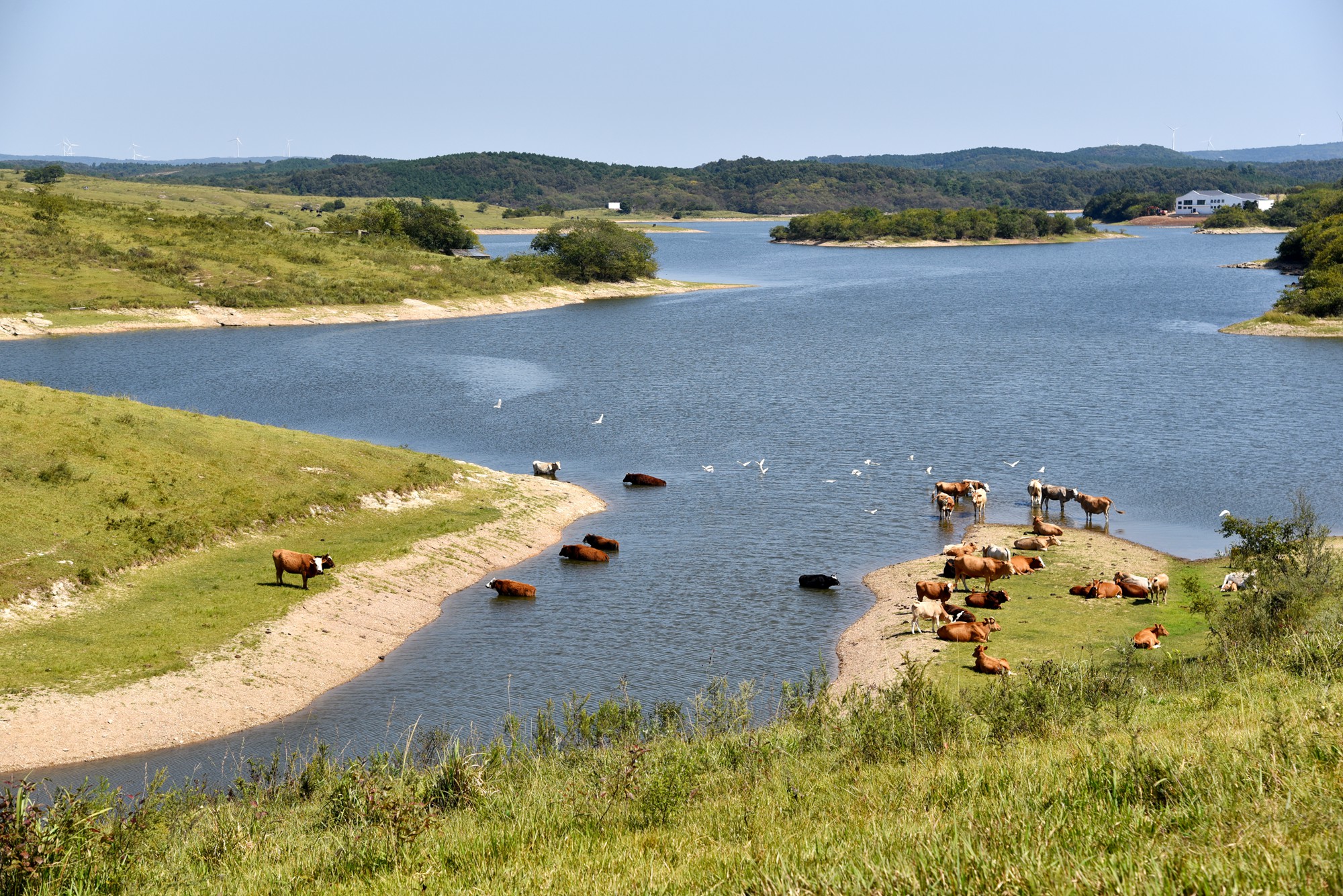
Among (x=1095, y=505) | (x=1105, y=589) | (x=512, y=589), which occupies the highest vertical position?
(x=1095, y=505)

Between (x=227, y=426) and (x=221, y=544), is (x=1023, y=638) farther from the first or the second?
(x=227, y=426)

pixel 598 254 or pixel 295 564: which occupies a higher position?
pixel 598 254

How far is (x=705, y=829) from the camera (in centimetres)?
1036

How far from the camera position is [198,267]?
11538 centimetres

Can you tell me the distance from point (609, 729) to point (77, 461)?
909 inches

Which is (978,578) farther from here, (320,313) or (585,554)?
(320,313)

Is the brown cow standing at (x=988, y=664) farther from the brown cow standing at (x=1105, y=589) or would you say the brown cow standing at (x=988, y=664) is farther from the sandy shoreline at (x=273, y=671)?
the sandy shoreline at (x=273, y=671)

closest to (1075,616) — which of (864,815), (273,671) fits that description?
(273,671)

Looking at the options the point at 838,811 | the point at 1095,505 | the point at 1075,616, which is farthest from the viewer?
the point at 1095,505

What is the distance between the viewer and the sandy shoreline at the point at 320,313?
310 ft

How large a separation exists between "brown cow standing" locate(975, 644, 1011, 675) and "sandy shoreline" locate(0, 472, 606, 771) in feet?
49.7

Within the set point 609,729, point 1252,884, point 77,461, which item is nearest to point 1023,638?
point 609,729

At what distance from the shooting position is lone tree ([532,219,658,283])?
143875 mm

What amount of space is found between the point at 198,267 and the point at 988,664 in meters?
109
